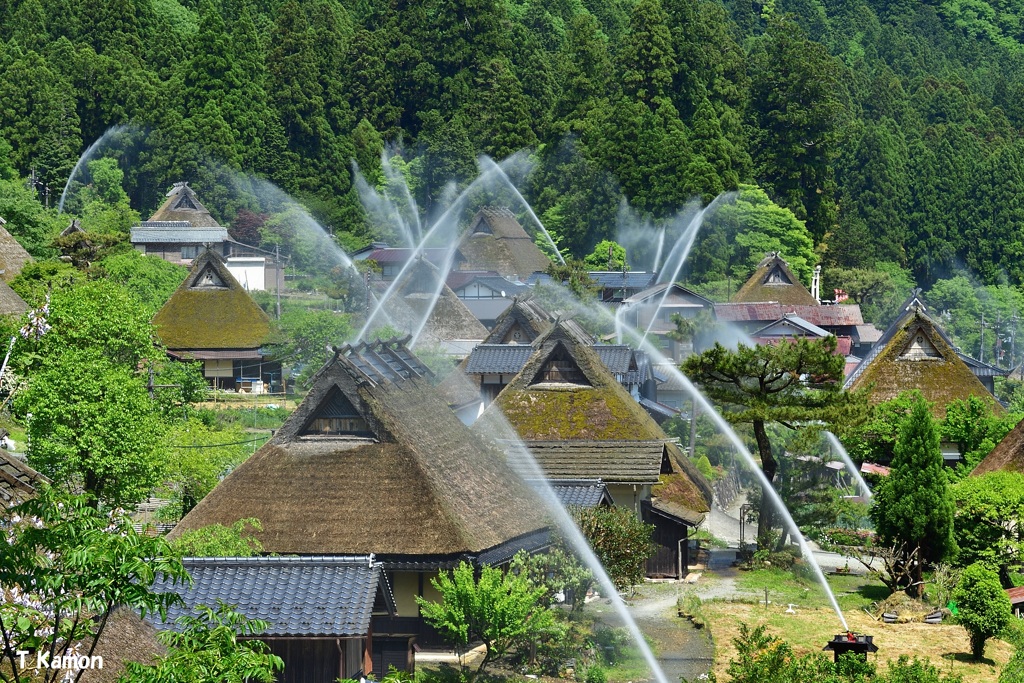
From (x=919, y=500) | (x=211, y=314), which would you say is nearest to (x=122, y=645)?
(x=919, y=500)

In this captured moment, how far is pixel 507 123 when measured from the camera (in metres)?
112

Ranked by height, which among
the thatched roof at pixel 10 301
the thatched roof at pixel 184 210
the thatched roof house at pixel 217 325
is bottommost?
the thatched roof at pixel 10 301

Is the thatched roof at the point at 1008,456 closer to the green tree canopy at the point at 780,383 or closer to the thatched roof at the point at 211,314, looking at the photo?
the green tree canopy at the point at 780,383

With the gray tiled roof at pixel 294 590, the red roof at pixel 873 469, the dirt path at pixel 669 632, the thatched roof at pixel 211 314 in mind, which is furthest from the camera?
the thatched roof at pixel 211 314

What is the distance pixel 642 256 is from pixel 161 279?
3565 cm

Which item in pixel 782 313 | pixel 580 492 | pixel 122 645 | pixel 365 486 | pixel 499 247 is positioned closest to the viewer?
pixel 122 645

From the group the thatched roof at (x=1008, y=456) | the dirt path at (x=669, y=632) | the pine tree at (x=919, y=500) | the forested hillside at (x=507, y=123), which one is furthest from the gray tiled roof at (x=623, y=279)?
the dirt path at (x=669, y=632)

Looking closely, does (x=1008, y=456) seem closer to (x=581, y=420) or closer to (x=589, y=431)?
(x=589, y=431)

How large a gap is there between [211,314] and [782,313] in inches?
1212

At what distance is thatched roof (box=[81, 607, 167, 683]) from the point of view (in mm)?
16312

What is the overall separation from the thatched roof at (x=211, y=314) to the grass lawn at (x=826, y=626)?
31417mm

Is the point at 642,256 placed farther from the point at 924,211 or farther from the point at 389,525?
the point at 389,525

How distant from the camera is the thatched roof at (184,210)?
294 ft

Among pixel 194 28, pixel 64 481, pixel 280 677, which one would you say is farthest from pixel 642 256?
pixel 280 677
